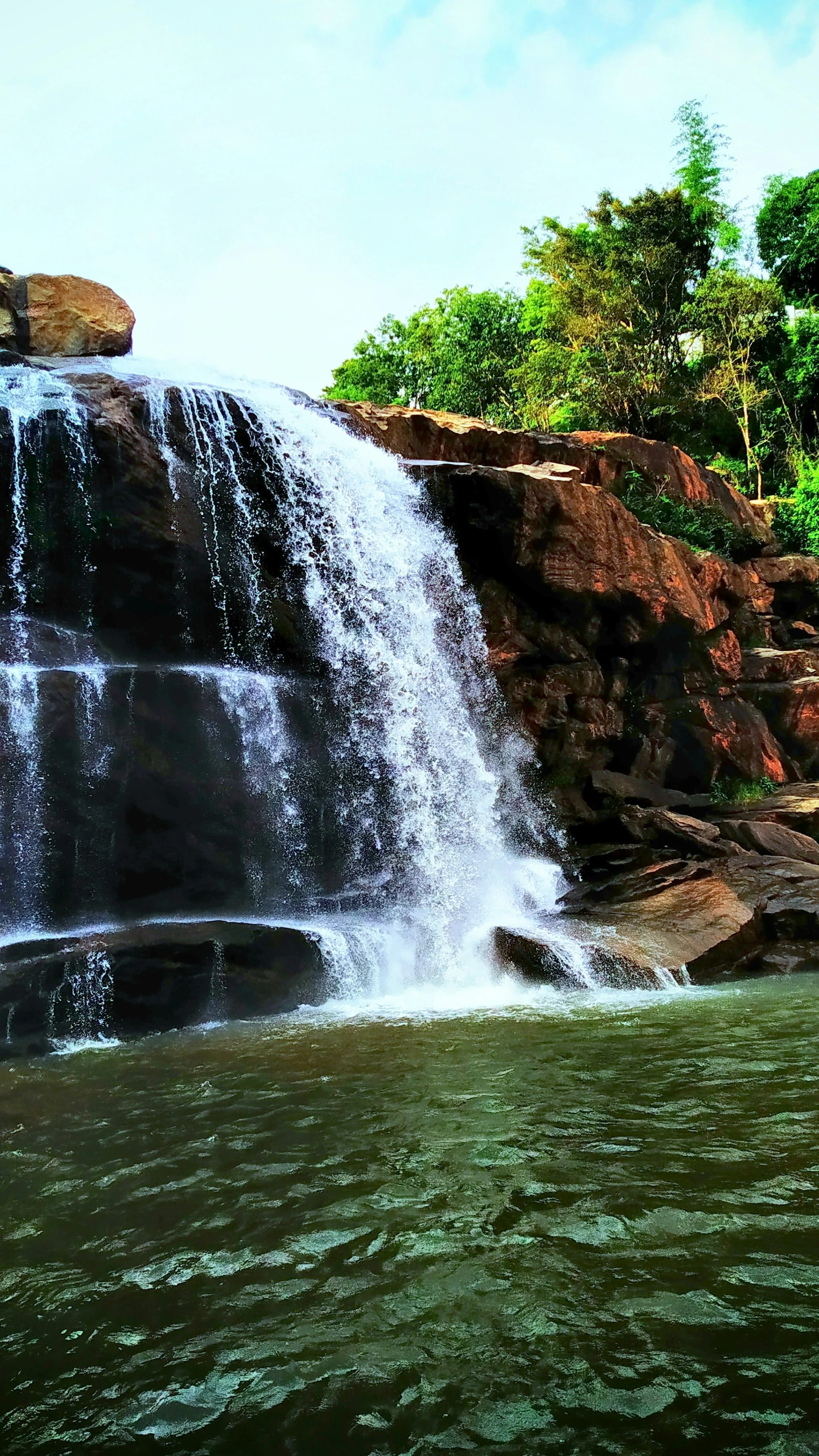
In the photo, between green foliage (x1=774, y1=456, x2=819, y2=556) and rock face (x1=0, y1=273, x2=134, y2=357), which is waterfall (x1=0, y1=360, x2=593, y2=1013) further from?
green foliage (x1=774, y1=456, x2=819, y2=556)

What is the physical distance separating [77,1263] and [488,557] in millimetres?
13987

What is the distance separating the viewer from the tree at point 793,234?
104 ft

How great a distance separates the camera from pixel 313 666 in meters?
14.4

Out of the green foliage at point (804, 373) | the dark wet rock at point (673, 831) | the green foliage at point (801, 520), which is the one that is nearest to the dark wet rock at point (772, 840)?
the dark wet rock at point (673, 831)

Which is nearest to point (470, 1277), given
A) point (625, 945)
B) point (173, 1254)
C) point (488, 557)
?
point (173, 1254)

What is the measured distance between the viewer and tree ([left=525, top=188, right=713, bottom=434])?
29031 mm

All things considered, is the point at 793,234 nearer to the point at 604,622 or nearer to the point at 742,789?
the point at 604,622

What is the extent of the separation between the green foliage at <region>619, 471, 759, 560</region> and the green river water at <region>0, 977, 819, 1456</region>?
51.5 feet

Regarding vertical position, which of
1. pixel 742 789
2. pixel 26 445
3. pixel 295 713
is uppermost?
pixel 26 445

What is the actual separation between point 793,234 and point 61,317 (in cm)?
2570

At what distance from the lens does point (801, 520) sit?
25453 millimetres

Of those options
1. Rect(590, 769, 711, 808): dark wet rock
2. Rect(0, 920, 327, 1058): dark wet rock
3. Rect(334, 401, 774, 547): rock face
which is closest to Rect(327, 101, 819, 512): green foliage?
Rect(334, 401, 774, 547): rock face

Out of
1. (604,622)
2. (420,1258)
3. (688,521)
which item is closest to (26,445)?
(604,622)

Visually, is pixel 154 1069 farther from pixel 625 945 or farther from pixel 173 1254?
pixel 625 945
